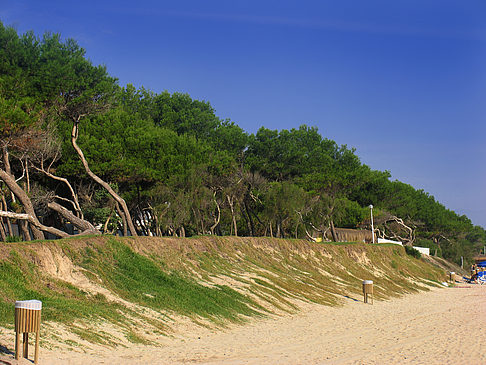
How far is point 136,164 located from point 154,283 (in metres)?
16.9

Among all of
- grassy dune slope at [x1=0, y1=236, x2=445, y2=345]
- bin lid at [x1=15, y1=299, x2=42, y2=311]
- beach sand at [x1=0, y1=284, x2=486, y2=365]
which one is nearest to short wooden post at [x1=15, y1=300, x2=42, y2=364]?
bin lid at [x1=15, y1=299, x2=42, y2=311]

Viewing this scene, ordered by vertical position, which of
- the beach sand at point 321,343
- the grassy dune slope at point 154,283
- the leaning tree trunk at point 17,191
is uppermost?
the leaning tree trunk at point 17,191

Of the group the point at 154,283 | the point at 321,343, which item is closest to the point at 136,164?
the point at 154,283

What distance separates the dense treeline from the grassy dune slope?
17.5 feet

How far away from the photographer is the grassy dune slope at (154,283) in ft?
48.1

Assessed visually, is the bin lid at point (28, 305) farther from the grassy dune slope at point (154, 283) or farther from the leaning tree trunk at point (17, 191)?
the leaning tree trunk at point (17, 191)

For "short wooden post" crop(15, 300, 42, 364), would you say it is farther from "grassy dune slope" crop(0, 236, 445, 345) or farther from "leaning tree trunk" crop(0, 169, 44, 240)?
"leaning tree trunk" crop(0, 169, 44, 240)

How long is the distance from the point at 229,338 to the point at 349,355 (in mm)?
3979

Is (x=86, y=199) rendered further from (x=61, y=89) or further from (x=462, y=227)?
(x=462, y=227)

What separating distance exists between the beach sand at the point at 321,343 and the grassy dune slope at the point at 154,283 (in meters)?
0.89

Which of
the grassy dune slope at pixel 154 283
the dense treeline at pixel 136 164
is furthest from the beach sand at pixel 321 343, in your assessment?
the dense treeline at pixel 136 164

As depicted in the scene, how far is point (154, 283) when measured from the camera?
66.5ft

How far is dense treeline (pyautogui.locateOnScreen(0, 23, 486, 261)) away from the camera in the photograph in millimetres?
28469

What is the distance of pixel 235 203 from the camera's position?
4828 centimetres
